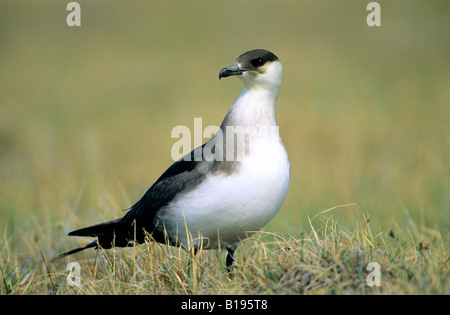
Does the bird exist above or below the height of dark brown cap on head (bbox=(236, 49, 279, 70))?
below

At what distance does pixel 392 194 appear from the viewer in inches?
285

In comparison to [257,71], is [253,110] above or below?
below

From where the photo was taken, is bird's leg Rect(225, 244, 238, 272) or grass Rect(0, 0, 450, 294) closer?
grass Rect(0, 0, 450, 294)

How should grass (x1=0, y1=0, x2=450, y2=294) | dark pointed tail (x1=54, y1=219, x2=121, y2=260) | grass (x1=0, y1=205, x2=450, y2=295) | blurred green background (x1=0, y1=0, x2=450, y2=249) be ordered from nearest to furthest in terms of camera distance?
grass (x1=0, y1=205, x2=450, y2=295)
grass (x1=0, y1=0, x2=450, y2=294)
dark pointed tail (x1=54, y1=219, x2=121, y2=260)
blurred green background (x1=0, y1=0, x2=450, y2=249)

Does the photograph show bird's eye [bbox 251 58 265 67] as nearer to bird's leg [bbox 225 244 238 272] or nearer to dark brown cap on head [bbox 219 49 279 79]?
dark brown cap on head [bbox 219 49 279 79]

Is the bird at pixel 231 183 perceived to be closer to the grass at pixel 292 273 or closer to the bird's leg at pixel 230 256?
the bird's leg at pixel 230 256

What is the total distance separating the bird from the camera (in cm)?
375

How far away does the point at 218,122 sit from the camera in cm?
972

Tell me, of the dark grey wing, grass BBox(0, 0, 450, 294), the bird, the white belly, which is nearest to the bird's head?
the bird

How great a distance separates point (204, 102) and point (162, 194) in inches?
285

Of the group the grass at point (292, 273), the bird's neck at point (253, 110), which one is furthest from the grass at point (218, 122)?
the bird's neck at point (253, 110)

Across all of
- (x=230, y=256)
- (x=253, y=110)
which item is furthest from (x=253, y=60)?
(x=230, y=256)

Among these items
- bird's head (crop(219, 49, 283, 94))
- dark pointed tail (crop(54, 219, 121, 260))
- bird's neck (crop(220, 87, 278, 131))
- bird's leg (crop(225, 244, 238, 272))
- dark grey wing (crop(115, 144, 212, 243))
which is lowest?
bird's leg (crop(225, 244, 238, 272))

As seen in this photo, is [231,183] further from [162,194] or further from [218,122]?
[218,122]
